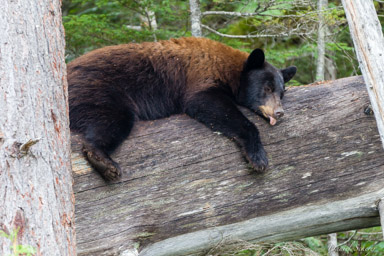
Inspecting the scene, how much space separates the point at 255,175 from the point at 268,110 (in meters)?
0.79

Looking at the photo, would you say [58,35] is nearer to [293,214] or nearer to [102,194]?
[102,194]

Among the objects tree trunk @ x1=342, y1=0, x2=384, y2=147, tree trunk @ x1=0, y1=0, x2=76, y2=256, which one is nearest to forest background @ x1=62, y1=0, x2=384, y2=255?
tree trunk @ x1=342, y1=0, x2=384, y2=147

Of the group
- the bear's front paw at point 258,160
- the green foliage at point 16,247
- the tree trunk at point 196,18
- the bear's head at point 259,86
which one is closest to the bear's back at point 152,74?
the bear's head at point 259,86

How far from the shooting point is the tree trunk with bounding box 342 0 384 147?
13.0ft

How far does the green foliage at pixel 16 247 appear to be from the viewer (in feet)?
7.11

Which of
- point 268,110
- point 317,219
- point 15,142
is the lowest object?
point 317,219

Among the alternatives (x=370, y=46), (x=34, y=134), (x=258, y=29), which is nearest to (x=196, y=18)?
(x=258, y=29)

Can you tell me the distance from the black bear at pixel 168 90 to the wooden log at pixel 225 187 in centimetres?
16

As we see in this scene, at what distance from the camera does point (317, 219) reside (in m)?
4.60

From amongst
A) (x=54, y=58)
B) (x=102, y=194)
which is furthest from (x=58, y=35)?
(x=102, y=194)

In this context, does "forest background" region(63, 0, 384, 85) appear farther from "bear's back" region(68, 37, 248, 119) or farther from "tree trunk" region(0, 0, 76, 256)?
"tree trunk" region(0, 0, 76, 256)

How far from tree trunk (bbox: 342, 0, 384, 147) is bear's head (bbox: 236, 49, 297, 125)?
1.16 meters

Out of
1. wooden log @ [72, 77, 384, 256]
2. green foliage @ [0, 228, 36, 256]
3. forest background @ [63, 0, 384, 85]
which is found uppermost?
forest background @ [63, 0, 384, 85]

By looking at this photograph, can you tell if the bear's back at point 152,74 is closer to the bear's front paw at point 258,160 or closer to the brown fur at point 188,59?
the brown fur at point 188,59
